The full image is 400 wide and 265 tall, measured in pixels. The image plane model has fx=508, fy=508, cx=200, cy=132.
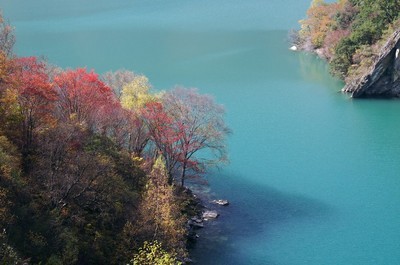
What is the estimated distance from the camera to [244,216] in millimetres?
40750

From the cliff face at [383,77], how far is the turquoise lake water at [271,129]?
193 cm

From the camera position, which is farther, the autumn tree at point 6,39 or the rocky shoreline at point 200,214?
the autumn tree at point 6,39

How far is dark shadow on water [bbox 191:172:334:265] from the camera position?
119 ft

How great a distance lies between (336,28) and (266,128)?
32124 millimetres

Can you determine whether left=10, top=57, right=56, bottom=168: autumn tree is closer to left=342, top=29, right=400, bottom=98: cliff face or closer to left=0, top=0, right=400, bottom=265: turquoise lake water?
left=0, top=0, right=400, bottom=265: turquoise lake water

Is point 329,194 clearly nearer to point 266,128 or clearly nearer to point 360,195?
point 360,195

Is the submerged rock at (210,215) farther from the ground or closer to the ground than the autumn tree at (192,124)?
closer to the ground

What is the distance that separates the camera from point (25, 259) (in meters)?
23.2

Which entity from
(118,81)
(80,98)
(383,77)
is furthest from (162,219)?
(383,77)

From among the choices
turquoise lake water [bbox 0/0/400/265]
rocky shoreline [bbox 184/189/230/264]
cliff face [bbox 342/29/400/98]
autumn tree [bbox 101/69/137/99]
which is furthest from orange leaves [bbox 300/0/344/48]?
rocky shoreline [bbox 184/189/230/264]

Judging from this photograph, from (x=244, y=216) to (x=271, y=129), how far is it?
18.4 meters

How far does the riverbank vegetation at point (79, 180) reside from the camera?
2591 cm

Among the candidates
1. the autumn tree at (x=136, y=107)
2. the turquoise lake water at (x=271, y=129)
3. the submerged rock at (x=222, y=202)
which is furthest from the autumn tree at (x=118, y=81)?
the submerged rock at (x=222, y=202)

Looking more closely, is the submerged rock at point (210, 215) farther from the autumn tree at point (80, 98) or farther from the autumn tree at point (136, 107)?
the autumn tree at point (80, 98)
